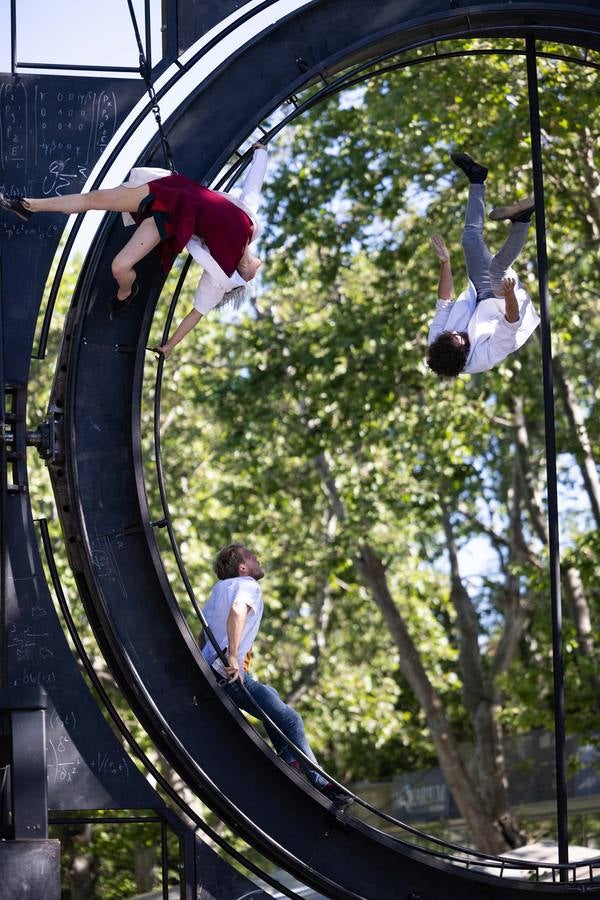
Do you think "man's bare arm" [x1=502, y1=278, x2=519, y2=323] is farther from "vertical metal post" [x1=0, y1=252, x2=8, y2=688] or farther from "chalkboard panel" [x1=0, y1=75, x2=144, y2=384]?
"vertical metal post" [x1=0, y1=252, x2=8, y2=688]

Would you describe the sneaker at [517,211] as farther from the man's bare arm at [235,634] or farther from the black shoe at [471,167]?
the man's bare arm at [235,634]

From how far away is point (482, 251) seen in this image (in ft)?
19.6

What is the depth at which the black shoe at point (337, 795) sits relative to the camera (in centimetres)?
495

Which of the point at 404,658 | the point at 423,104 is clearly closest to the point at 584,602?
the point at 404,658

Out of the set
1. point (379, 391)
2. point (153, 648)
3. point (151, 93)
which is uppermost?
point (379, 391)

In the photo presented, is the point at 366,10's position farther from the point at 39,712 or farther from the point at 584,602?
the point at 584,602

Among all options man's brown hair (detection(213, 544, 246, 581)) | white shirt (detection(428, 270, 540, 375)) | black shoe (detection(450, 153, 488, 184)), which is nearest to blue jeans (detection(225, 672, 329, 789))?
man's brown hair (detection(213, 544, 246, 581))

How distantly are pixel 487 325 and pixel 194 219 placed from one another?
5.63 ft

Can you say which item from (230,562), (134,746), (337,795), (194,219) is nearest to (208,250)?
(194,219)

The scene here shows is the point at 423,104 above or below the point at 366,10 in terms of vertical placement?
above

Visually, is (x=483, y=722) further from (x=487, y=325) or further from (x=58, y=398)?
(x=58, y=398)

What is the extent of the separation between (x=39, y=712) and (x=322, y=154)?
35.5 ft

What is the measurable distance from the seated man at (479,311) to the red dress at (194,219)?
121cm

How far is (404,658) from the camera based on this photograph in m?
15.0
